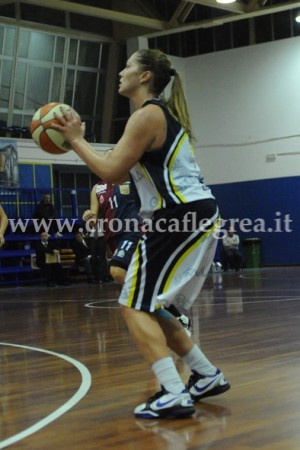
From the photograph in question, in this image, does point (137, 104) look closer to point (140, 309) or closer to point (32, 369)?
point (140, 309)

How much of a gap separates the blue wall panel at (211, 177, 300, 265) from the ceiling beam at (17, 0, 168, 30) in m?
5.51

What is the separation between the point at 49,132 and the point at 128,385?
66.0 inches

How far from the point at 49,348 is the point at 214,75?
66.2 ft

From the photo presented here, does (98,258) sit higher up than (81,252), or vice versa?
(81,252)

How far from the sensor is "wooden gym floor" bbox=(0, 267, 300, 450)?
3.58m

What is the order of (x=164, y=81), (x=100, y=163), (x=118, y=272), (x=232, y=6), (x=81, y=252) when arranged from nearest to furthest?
(x=100, y=163) < (x=164, y=81) < (x=118, y=272) < (x=81, y=252) < (x=232, y=6)

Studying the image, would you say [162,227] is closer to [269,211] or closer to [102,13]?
[102,13]

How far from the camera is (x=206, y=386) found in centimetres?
439

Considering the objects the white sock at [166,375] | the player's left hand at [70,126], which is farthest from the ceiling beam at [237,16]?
the white sock at [166,375]

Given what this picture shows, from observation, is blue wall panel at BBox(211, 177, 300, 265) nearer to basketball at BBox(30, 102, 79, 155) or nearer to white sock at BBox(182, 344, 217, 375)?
white sock at BBox(182, 344, 217, 375)

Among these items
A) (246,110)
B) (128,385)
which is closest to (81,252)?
(246,110)

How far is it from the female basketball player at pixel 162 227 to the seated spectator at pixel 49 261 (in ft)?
51.7

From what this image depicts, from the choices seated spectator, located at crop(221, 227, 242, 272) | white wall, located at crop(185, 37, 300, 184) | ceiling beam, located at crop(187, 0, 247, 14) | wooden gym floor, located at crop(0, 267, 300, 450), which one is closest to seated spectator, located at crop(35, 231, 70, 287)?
seated spectator, located at crop(221, 227, 242, 272)

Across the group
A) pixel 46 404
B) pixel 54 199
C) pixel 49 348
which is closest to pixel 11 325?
pixel 49 348
